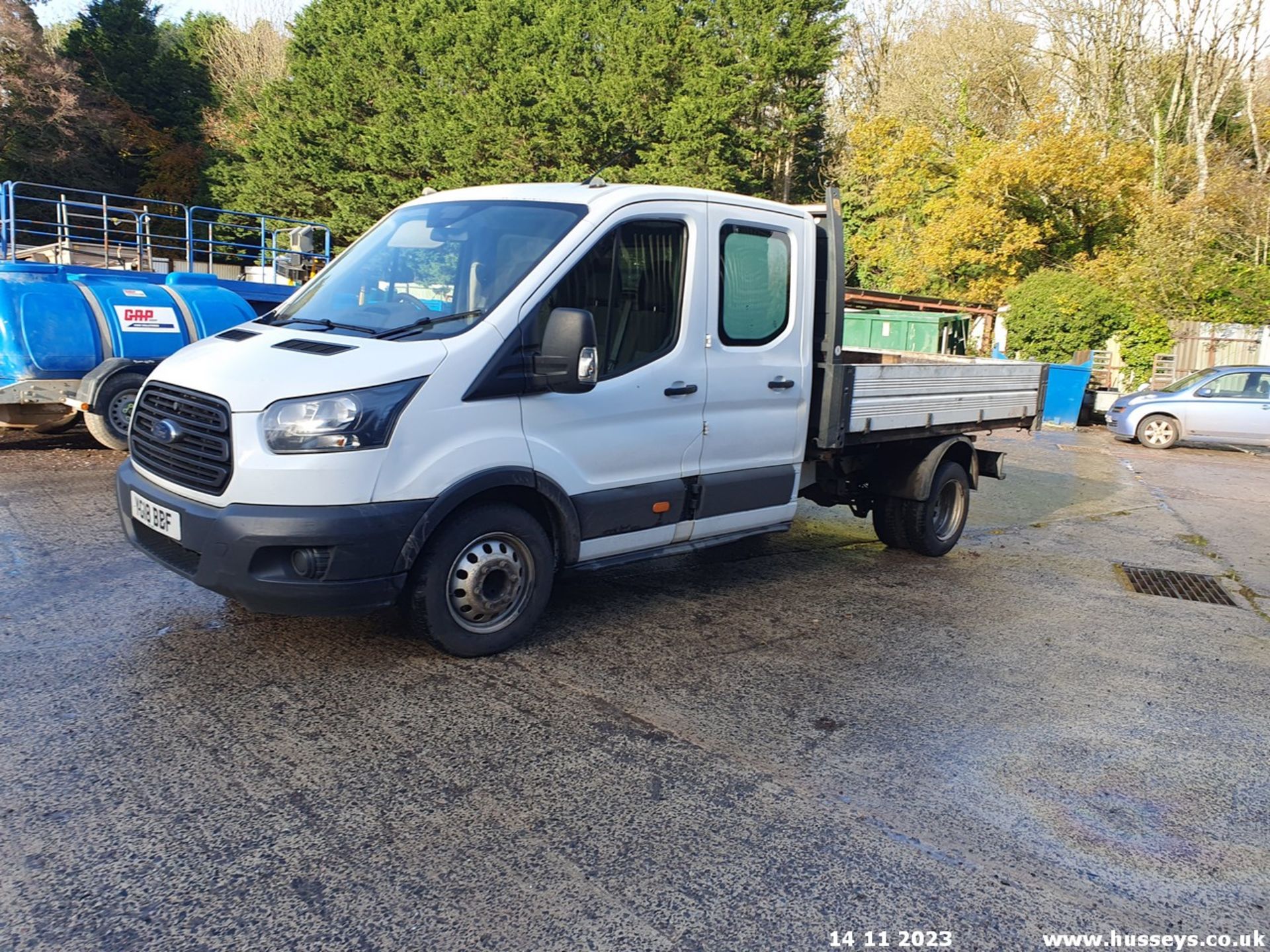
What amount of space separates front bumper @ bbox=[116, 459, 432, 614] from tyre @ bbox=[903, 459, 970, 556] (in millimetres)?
4270

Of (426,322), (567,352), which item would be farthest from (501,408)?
(426,322)

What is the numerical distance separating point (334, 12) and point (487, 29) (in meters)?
8.49

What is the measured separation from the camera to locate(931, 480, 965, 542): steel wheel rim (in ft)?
24.6

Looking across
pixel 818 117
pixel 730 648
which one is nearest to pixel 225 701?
pixel 730 648

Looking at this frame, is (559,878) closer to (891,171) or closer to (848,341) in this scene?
(848,341)


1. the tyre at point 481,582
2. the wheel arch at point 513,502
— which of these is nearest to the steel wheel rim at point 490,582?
the tyre at point 481,582

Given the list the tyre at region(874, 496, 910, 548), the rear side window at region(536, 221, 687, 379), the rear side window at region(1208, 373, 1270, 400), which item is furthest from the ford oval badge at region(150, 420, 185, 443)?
the rear side window at region(1208, 373, 1270, 400)

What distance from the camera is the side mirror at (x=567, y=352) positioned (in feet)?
14.4

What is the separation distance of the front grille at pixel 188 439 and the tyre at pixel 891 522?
4.88m

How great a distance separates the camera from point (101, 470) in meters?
8.97

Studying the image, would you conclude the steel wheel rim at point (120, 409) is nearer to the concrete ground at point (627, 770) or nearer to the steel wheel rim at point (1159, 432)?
the concrete ground at point (627, 770)

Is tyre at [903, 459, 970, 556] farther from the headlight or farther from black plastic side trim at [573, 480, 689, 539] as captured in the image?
the headlight
